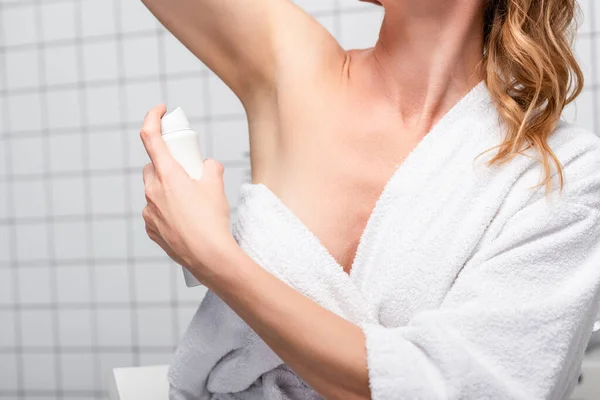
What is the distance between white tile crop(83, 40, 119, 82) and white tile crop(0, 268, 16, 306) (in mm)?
479

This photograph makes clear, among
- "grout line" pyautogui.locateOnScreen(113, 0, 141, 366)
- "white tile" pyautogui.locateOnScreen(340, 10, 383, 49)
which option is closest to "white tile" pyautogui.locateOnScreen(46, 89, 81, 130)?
"grout line" pyautogui.locateOnScreen(113, 0, 141, 366)

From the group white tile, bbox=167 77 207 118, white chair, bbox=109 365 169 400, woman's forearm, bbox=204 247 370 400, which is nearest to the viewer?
woman's forearm, bbox=204 247 370 400

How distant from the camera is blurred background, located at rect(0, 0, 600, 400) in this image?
1.79 metres

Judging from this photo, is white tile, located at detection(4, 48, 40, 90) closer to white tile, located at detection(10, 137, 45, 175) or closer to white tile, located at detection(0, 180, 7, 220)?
white tile, located at detection(10, 137, 45, 175)

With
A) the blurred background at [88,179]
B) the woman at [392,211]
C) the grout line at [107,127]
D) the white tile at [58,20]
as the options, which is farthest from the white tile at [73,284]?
the woman at [392,211]

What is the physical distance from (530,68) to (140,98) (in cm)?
122

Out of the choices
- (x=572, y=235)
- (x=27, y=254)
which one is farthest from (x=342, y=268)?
(x=27, y=254)

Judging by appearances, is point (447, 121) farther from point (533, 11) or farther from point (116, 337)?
point (116, 337)

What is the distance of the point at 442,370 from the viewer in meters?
0.64

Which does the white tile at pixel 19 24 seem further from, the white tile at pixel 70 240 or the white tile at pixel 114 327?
the white tile at pixel 114 327

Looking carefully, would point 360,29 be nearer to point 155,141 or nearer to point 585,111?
point 585,111

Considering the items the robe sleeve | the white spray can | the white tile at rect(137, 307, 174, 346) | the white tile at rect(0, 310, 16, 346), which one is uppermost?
the white spray can

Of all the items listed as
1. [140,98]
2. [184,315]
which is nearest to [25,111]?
[140,98]

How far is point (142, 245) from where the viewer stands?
5.97ft
